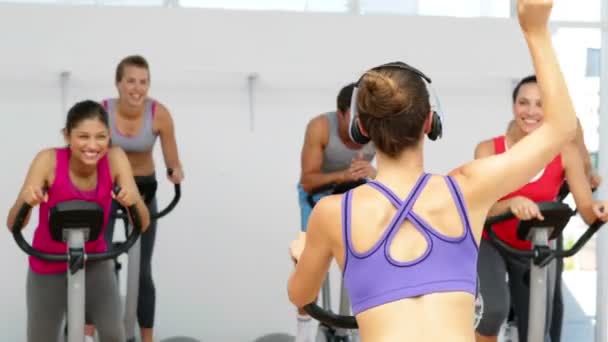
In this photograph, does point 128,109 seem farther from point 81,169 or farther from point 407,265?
point 407,265

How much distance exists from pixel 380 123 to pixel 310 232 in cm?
23

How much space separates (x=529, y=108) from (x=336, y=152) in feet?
3.33

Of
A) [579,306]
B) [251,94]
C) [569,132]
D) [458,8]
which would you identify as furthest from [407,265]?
[579,306]

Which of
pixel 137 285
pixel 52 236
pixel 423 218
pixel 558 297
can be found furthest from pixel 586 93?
pixel 423 218

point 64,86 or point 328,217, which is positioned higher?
point 64,86

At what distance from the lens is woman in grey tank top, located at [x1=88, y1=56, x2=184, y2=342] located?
14.5ft

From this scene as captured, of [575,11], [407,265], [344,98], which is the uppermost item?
[575,11]

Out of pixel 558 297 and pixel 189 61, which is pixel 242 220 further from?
pixel 558 297

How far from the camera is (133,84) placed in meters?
4.41

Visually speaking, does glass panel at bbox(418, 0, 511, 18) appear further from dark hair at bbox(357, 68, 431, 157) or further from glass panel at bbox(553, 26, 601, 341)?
dark hair at bbox(357, 68, 431, 157)

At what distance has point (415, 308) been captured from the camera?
70.7 inches

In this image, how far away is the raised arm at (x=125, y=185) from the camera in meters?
3.53

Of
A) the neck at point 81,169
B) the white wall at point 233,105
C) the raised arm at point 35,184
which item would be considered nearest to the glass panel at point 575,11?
the white wall at point 233,105

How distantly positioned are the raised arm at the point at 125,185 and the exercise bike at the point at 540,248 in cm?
112
